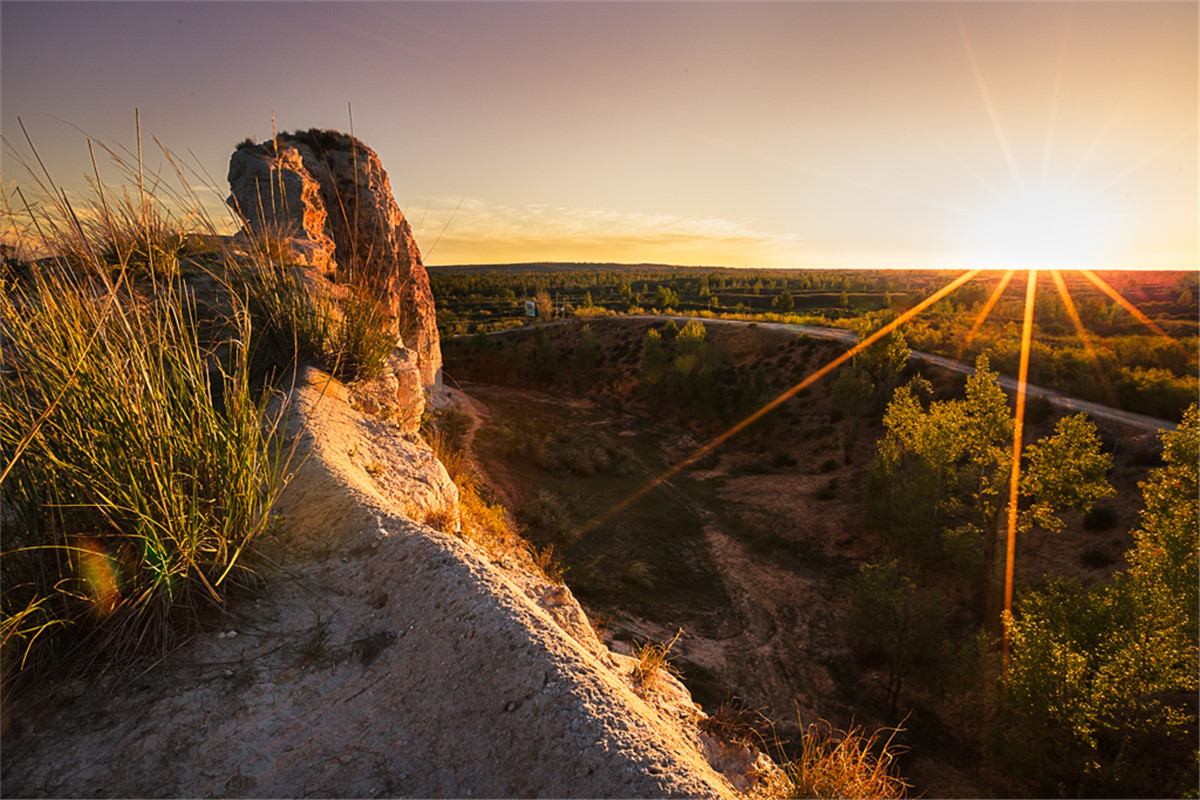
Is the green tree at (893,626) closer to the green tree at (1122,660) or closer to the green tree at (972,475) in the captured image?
the green tree at (972,475)

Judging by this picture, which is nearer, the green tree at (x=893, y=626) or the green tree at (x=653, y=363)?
the green tree at (x=893, y=626)

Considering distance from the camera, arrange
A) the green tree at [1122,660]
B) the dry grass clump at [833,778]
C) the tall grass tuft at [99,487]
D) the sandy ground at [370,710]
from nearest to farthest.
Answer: the sandy ground at [370,710]
the tall grass tuft at [99,487]
the dry grass clump at [833,778]
the green tree at [1122,660]

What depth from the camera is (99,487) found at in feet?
8.48

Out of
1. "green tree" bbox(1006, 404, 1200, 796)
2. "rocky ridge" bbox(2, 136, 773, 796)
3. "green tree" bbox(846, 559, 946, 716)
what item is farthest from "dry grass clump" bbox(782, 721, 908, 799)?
"green tree" bbox(846, 559, 946, 716)

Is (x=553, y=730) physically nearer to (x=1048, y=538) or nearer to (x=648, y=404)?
(x=1048, y=538)

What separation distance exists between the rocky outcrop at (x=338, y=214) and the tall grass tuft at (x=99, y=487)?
6.28 meters

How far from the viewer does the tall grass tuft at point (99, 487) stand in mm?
2525

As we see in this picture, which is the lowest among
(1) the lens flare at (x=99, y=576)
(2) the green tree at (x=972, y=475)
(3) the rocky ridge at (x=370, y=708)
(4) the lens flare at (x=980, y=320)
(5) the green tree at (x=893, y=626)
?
(5) the green tree at (x=893, y=626)

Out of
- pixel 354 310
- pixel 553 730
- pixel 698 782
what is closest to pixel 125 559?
pixel 553 730

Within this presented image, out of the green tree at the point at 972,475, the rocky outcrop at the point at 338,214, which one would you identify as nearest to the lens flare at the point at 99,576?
the rocky outcrop at the point at 338,214

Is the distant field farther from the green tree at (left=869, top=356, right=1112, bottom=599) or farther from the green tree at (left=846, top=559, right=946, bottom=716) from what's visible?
the green tree at (left=846, top=559, right=946, bottom=716)

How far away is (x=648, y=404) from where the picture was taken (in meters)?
36.1

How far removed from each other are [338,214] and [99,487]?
1569 centimetres

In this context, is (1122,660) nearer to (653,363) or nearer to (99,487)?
(99,487)
